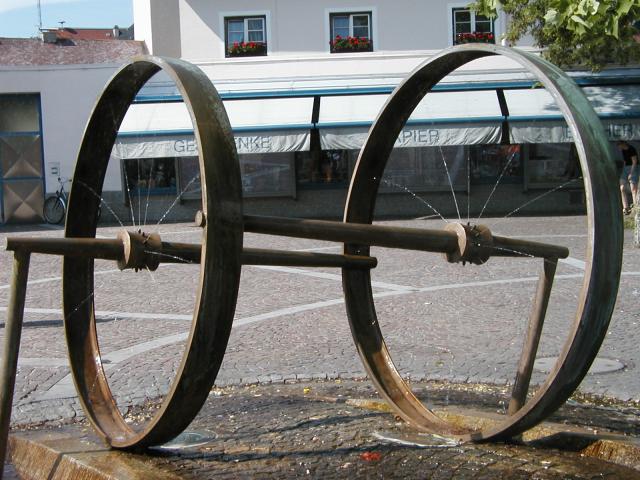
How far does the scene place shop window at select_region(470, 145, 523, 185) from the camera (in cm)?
2344

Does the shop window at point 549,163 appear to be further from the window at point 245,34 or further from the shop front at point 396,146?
the window at point 245,34

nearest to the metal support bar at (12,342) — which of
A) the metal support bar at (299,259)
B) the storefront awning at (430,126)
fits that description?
the metal support bar at (299,259)

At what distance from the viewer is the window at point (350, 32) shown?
907 inches

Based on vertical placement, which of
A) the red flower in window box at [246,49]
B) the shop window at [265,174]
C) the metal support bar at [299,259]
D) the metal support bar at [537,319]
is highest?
the red flower in window box at [246,49]

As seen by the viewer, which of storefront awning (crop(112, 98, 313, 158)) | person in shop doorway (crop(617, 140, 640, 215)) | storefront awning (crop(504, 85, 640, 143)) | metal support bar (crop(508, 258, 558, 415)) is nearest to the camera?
metal support bar (crop(508, 258, 558, 415))

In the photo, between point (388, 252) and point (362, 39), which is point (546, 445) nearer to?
point (388, 252)

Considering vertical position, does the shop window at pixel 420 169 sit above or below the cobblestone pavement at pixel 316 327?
above

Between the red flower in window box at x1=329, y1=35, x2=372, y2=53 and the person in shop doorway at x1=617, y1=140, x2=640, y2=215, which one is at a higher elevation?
the red flower in window box at x1=329, y1=35, x2=372, y2=53

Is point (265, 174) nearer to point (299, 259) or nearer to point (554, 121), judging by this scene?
point (554, 121)

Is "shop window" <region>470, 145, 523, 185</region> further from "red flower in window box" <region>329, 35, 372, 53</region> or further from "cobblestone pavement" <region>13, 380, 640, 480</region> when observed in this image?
"cobblestone pavement" <region>13, 380, 640, 480</region>

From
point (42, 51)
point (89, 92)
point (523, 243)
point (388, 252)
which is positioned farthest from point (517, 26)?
point (523, 243)

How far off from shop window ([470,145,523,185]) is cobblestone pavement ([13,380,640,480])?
729 inches

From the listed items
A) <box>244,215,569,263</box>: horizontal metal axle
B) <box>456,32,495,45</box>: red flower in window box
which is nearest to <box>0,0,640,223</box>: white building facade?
<box>456,32,495,45</box>: red flower in window box

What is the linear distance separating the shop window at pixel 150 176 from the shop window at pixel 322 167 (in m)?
3.10
